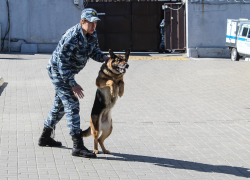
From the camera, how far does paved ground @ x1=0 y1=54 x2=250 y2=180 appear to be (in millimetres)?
5867

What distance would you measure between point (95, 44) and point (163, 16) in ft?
50.2

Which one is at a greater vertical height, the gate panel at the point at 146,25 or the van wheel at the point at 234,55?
the gate panel at the point at 146,25

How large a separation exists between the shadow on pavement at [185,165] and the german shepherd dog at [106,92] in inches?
11.5

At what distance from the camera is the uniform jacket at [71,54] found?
605cm

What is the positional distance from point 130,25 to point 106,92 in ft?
50.0

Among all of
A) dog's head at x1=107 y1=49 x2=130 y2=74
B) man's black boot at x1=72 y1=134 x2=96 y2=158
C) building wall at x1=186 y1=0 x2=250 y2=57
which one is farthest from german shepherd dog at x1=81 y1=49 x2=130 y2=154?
building wall at x1=186 y1=0 x2=250 y2=57

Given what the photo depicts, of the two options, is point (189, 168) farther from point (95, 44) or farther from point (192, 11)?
point (192, 11)

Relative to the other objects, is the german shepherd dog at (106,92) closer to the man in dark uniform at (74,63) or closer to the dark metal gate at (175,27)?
the man in dark uniform at (74,63)

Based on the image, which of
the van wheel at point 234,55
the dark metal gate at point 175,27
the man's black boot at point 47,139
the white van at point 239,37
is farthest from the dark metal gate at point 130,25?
the man's black boot at point 47,139

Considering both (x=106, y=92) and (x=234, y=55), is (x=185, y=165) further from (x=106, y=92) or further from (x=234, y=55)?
(x=234, y=55)

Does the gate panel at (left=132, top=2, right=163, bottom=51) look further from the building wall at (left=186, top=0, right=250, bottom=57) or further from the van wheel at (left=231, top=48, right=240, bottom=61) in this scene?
the van wheel at (left=231, top=48, right=240, bottom=61)

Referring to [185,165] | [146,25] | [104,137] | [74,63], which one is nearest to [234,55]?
[146,25]

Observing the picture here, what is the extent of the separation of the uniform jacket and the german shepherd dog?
0.93 ft

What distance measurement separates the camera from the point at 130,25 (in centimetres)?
2128
